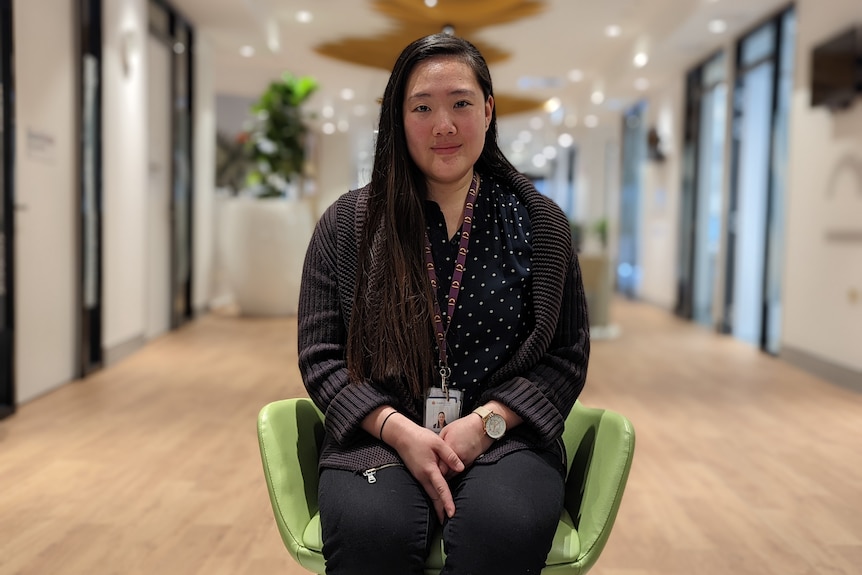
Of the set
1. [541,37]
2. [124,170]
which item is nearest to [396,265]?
[124,170]

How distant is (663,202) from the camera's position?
11.2 meters

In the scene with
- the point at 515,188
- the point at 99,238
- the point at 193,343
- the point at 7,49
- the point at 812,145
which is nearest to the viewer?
the point at 515,188

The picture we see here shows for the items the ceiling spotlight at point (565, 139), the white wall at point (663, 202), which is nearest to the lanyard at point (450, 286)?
the white wall at point (663, 202)

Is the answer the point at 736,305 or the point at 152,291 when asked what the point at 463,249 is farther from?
the point at 736,305

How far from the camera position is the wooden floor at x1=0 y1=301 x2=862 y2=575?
95.8 inches

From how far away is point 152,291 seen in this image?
7242 mm

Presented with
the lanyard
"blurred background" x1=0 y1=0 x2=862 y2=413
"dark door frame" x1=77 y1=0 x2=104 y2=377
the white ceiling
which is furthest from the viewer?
the white ceiling

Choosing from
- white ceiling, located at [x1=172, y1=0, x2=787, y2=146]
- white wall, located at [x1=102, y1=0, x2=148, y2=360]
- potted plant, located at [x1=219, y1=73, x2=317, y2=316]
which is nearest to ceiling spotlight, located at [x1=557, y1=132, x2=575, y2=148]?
white ceiling, located at [x1=172, y1=0, x2=787, y2=146]

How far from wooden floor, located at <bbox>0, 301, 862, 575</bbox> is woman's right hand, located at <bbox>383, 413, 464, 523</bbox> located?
0.38 metres

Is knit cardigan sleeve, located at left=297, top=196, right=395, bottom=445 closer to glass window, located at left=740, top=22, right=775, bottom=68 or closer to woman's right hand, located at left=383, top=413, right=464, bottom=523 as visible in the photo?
woman's right hand, located at left=383, top=413, right=464, bottom=523

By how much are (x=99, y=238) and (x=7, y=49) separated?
5.37ft

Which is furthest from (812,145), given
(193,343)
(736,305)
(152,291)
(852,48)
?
(152,291)

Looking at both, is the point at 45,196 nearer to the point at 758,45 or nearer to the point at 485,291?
the point at 485,291

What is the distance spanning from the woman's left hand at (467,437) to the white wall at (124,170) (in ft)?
15.0
